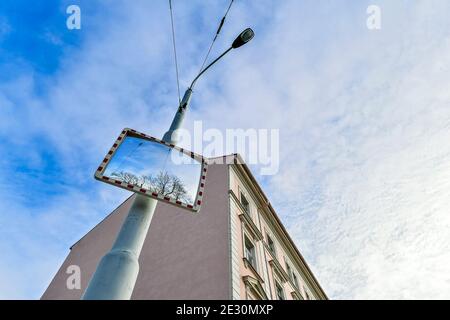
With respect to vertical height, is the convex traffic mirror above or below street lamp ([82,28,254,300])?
above

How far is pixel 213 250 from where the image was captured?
11383 millimetres

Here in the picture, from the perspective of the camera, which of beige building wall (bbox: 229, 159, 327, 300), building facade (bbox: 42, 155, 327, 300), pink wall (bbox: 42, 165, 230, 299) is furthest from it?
beige building wall (bbox: 229, 159, 327, 300)

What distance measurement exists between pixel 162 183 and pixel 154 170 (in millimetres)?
215

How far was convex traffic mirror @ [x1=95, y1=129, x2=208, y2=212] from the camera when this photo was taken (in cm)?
304

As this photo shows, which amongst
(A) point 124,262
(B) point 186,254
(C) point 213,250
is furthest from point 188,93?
(B) point 186,254

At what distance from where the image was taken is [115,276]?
91.7 inches

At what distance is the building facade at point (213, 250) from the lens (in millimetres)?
10484

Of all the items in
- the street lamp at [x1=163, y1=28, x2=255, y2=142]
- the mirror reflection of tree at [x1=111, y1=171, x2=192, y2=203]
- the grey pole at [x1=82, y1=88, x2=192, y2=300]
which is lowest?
the grey pole at [x1=82, y1=88, x2=192, y2=300]

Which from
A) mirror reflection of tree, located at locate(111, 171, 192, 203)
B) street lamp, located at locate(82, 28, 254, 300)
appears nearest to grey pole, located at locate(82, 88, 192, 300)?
street lamp, located at locate(82, 28, 254, 300)

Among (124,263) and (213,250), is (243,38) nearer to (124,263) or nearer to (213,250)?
(124,263)

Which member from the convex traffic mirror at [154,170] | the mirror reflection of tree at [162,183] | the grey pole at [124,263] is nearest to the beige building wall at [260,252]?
the convex traffic mirror at [154,170]

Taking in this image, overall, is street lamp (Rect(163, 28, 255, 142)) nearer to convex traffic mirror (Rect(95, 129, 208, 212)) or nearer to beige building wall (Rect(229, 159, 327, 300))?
convex traffic mirror (Rect(95, 129, 208, 212))

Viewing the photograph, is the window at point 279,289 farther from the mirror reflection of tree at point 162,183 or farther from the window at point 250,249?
the mirror reflection of tree at point 162,183
